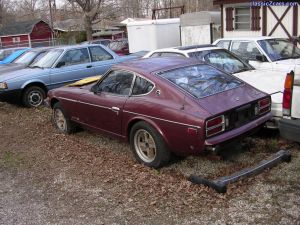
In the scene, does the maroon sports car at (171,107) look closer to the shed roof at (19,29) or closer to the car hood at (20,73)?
the car hood at (20,73)

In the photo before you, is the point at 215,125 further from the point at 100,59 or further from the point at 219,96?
the point at 100,59

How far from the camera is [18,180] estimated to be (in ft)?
18.7

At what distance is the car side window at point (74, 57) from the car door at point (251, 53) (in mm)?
3961

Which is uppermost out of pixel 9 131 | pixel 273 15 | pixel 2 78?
pixel 273 15

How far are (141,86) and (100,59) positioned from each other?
6152mm

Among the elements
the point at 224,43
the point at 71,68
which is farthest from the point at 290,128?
the point at 71,68

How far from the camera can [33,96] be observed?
1080cm

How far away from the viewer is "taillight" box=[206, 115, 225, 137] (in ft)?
15.9

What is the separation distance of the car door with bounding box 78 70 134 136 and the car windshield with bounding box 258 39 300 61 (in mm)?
4128

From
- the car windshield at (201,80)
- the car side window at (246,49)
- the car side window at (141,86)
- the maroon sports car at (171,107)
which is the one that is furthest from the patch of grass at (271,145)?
the car side window at (246,49)

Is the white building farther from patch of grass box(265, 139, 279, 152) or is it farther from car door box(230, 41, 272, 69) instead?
patch of grass box(265, 139, 279, 152)

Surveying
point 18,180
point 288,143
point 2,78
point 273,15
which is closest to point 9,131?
point 2,78

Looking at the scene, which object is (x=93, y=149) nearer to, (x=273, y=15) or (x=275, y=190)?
(x=275, y=190)

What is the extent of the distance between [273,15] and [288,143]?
491 inches
